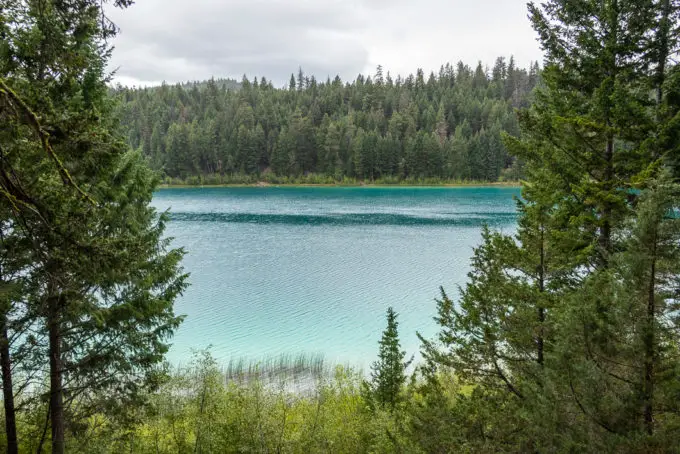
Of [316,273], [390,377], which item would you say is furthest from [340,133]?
[390,377]

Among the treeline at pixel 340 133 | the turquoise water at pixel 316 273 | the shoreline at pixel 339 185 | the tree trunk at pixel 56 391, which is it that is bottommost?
the turquoise water at pixel 316 273

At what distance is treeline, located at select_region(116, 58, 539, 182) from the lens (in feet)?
329

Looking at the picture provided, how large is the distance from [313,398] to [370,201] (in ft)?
195

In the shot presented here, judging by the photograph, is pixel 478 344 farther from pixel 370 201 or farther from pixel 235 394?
pixel 370 201

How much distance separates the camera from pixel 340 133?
107 m

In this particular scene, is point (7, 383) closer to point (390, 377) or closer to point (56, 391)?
point (56, 391)

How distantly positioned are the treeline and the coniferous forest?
296ft

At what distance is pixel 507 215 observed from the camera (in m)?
52.5

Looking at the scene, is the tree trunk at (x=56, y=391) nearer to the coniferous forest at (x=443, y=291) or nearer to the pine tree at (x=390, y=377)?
the coniferous forest at (x=443, y=291)

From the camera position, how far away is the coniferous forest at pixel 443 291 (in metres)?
4.55

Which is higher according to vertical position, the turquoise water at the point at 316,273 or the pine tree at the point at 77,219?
the pine tree at the point at 77,219

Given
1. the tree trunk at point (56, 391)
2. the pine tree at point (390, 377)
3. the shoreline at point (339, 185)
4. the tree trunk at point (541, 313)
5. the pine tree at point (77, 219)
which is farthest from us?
the shoreline at point (339, 185)

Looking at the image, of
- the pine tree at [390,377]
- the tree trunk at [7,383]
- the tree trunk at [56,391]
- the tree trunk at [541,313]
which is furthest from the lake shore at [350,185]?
the tree trunk at [7,383]

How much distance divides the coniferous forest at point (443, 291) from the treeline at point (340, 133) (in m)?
90.1
